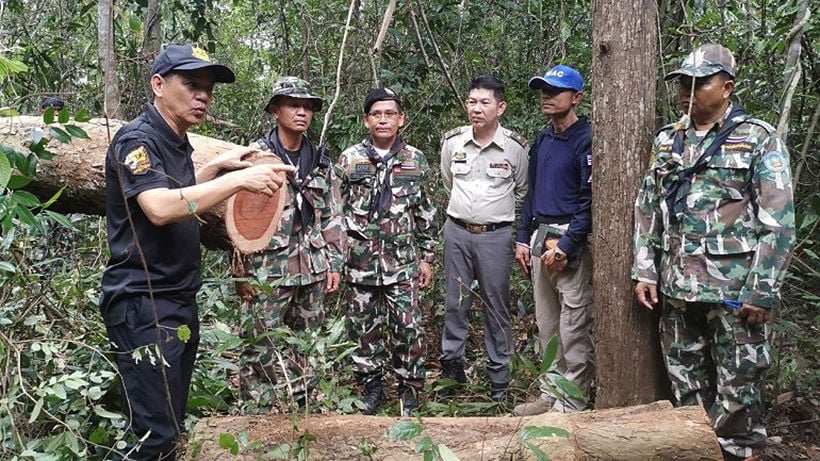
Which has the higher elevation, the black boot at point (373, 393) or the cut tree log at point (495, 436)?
A: the cut tree log at point (495, 436)

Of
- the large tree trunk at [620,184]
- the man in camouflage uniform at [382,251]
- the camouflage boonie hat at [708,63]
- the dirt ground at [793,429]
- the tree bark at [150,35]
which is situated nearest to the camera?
the camouflage boonie hat at [708,63]

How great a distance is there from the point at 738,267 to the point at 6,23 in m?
8.21

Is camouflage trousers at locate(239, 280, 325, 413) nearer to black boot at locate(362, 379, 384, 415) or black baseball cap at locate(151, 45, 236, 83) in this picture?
black boot at locate(362, 379, 384, 415)

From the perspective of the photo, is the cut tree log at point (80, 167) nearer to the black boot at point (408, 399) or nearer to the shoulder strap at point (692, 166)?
the black boot at point (408, 399)

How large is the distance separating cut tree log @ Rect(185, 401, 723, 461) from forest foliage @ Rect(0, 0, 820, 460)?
0.88 ft

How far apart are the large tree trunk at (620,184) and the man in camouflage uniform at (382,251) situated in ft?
4.69

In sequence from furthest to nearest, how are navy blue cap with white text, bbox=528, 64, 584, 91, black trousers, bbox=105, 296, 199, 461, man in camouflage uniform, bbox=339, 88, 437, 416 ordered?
1. man in camouflage uniform, bbox=339, 88, 437, 416
2. navy blue cap with white text, bbox=528, 64, 584, 91
3. black trousers, bbox=105, 296, 199, 461

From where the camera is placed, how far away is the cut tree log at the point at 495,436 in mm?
2816

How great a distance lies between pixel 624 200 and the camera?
3.76 metres

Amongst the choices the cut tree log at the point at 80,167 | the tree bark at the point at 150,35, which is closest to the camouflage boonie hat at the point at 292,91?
the cut tree log at the point at 80,167

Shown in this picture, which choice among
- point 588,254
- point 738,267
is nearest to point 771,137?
point 738,267

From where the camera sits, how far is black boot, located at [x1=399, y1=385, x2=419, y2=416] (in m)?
4.65

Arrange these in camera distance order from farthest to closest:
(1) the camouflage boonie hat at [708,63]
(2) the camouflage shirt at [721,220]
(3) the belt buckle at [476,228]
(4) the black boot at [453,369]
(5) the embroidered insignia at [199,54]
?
(4) the black boot at [453,369] → (3) the belt buckle at [476,228] → (1) the camouflage boonie hat at [708,63] → (2) the camouflage shirt at [721,220] → (5) the embroidered insignia at [199,54]

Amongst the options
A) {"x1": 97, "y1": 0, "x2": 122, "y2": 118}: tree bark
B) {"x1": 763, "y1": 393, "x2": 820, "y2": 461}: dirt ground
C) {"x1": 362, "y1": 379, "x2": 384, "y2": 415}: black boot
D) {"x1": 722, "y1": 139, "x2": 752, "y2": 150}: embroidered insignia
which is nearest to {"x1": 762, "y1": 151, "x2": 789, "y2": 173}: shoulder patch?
{"x1": 722, "y1": 139, "x2": 752, "y2": 150}: embroidered insignia
